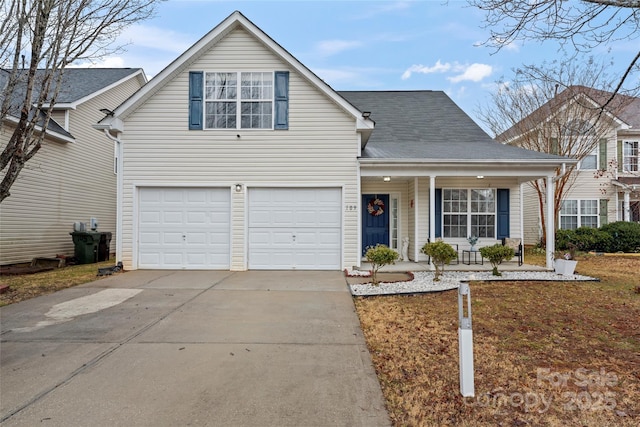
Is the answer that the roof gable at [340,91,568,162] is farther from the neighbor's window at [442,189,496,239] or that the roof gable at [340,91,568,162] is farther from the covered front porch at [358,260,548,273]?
the covered front porch at [358,260,548,273]

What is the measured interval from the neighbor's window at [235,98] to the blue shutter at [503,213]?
762 cm

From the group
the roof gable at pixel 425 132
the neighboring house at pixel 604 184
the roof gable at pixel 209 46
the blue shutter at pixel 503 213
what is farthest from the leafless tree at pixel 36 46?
the neighboring house at pixel 604 184

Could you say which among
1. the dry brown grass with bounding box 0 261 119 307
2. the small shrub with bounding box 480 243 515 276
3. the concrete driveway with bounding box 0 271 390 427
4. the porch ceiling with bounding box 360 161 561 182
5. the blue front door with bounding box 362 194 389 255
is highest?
the porch ceiling with bounding box 360 161 561 182

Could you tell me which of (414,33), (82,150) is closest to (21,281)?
(82,150)

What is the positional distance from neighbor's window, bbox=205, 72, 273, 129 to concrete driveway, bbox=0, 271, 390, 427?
5.21 metres

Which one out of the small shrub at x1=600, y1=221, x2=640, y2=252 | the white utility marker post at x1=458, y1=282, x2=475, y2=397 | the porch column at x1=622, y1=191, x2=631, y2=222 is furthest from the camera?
the porch column at x1=622, y1=191, x2=631, y2=222

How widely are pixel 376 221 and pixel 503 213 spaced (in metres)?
4.01

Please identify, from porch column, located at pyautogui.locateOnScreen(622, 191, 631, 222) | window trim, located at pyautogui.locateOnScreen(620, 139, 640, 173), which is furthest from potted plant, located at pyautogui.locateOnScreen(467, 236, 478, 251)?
window trim, located at pyautogui.locateOnScreen(620, 139, 640, 173)

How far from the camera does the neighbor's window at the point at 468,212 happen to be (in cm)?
1139

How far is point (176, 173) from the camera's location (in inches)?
395

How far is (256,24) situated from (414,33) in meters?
4.24

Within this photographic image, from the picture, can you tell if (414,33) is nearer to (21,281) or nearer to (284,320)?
(284,320)

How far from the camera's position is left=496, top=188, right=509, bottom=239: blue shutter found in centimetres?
1131

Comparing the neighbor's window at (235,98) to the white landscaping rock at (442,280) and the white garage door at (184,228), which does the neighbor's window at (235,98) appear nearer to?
the white garage door at (184,228)
